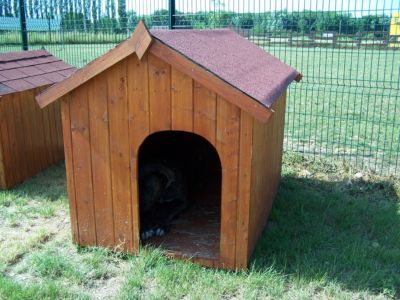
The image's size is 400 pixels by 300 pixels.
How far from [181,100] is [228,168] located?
24.4 inches

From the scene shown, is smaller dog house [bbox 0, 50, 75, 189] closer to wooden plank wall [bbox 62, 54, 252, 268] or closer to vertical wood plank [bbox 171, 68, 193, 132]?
wooden plank wall [bbox 62, 54, 252, 268]

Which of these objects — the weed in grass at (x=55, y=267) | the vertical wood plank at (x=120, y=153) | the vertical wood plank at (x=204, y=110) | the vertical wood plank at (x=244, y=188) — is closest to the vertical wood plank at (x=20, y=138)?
the weed in grass at (x=55, y=267)

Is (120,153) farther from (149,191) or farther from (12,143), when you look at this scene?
(12,143)

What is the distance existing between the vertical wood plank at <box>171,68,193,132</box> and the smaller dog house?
9.03 feet

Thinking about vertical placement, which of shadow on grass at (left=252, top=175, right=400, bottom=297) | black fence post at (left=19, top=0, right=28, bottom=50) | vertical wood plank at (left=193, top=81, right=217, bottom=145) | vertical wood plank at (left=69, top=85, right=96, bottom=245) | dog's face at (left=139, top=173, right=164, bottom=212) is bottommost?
shadow on grass at (left=252, top=175, right=400, bottom=297)

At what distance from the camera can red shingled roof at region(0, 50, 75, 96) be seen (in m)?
5.71

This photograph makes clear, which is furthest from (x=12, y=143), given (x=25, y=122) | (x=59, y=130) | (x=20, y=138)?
(x=59, y=130)

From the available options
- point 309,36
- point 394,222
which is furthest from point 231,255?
point 309,36

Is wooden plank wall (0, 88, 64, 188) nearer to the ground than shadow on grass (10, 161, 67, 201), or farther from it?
farther from it

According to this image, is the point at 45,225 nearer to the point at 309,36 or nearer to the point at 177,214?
the point at 177,214

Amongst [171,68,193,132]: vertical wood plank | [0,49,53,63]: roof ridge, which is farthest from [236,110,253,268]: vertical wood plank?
[0,49,53,63]: roof ridge

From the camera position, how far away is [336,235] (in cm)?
440

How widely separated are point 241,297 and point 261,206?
1.01m

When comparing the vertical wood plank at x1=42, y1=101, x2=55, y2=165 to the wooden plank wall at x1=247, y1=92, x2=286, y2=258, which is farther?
the vertical wood plank at x1=42, y1=101, x2=55, y2=165
